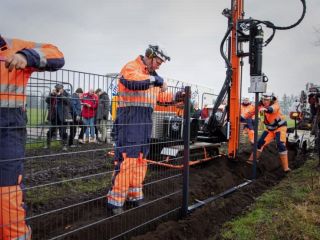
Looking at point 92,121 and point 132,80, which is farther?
point 132,80

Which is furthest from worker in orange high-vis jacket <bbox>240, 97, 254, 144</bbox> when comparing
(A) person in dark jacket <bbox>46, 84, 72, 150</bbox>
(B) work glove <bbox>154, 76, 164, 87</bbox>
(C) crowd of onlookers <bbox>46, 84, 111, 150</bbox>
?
(A) person in dark jacket <bbox>46, 84, 72, 150</bbox>

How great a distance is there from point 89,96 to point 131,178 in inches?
56.8

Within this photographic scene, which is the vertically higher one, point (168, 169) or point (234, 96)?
point (234, 96)

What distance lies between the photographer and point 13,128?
248cm

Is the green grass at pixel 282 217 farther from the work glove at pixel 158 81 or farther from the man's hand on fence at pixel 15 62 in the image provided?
the man's hand on fence at pixel 15 62

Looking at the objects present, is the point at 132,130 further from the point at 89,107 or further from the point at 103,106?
the point at 89,107

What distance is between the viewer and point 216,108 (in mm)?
8000

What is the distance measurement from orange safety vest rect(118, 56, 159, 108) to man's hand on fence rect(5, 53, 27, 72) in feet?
4.66

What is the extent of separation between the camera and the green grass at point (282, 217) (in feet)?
12.8

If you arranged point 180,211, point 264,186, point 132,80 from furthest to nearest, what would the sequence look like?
point 264,186, point 180,211, point 132,80

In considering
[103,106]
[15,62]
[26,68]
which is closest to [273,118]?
[103,106]

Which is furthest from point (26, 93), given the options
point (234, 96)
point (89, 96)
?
point (234, 96)

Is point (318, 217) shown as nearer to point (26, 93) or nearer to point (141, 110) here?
point (141, 110)

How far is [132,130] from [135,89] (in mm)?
486
